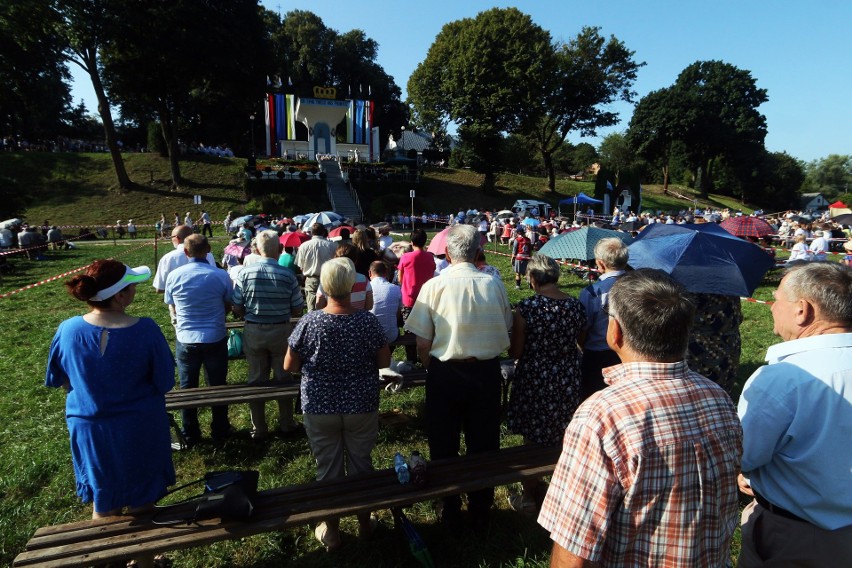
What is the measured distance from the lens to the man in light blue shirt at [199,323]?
420cm

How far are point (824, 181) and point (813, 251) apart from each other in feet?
343

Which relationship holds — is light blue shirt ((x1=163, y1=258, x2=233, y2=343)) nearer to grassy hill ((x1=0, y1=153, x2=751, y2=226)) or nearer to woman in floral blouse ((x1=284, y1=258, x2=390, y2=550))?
woman in floral blouse ((x1=284, y1=258, x2=390, y2=550))

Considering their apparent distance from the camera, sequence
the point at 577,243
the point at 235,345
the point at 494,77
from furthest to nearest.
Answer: the point at 494,77
the point at 577,243
the point at 235,345

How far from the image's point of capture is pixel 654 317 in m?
1.49

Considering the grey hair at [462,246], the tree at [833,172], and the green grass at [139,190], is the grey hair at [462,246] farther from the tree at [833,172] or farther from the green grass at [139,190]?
the tree at [833,172]

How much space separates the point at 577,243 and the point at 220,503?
6240 mm

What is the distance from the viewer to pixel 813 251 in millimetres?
12016

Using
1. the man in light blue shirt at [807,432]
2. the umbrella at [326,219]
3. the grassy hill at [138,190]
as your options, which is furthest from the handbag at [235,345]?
the grassy hill at [138,190]

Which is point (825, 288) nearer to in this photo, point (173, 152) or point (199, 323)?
point (199, 323)

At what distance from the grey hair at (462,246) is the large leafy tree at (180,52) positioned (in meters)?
32.0

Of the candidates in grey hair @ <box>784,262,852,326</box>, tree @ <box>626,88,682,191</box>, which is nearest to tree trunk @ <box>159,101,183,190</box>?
grey hair @ <box>784,262,852,326</box>

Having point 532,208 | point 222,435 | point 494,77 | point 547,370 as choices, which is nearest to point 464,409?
point 547,370

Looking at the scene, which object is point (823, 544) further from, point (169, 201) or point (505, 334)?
point (169, 201)

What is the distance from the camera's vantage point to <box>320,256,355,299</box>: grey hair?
2846 mm
